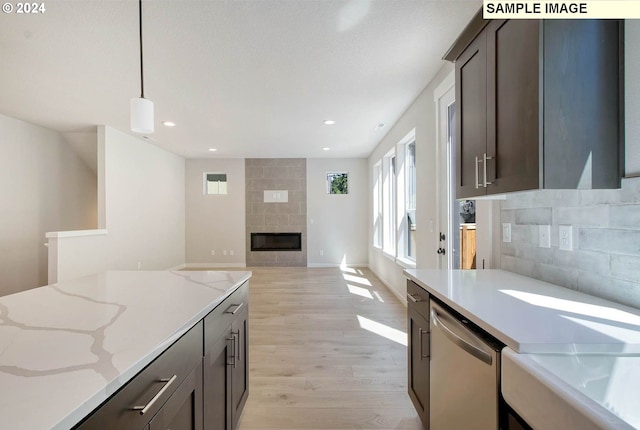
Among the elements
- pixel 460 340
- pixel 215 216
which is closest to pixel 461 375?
pixel 460 340

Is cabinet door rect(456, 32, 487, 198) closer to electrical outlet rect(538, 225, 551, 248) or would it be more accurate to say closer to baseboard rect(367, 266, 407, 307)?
electrical outlet rect(538, 225, 551, 248)

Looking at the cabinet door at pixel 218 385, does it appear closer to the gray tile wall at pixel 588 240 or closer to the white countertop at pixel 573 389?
the white countertop at pixel 573 389

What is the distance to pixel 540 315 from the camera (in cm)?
100

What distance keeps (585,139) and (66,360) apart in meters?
1.83

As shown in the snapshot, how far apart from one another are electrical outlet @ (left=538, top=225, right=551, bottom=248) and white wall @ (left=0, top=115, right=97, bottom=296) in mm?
6070

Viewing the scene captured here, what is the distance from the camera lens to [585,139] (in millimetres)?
1111

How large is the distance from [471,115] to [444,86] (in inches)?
46.0

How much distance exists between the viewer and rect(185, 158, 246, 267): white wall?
23.0 ft

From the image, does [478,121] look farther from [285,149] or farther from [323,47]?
[285,149]

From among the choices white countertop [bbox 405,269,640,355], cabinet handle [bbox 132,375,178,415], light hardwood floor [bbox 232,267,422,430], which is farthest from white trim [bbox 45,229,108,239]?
white countertop [bbox 405,269,640,355]

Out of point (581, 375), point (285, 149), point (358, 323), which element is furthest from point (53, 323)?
point (285, 149)

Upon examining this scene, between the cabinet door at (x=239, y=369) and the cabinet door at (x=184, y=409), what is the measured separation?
382 mm

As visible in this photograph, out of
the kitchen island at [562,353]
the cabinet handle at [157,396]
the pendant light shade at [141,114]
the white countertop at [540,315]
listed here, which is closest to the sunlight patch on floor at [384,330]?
the white countertop at [540,315]

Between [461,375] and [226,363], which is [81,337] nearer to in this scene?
[226,363]
